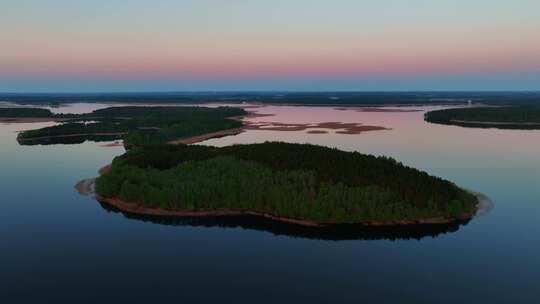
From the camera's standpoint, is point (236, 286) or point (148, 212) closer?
point (236, 286)

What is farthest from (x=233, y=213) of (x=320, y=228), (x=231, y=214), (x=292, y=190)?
(x=320, y=228)

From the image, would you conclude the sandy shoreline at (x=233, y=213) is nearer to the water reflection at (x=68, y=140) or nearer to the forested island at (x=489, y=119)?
the water reflection at (x=68, y=140)

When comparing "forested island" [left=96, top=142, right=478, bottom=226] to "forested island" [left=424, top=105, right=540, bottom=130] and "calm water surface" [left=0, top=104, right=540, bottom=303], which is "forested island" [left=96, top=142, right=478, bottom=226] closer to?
"calm water surface" [left=0, top=104, right=540, bottom=303]

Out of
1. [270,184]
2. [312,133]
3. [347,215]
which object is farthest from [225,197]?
[312,133]

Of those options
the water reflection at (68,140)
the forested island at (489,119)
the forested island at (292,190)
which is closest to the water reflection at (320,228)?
the forested island at (292,190)

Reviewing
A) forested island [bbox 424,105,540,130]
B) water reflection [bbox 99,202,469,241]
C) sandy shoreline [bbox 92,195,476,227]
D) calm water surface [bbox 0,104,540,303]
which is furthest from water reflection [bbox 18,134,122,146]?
forested island [bbox 424,105,540,130]

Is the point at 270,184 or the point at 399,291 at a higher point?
the point at 270,184

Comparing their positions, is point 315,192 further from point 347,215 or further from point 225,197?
point 225,197

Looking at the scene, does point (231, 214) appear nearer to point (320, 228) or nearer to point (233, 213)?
point (233, 213)
